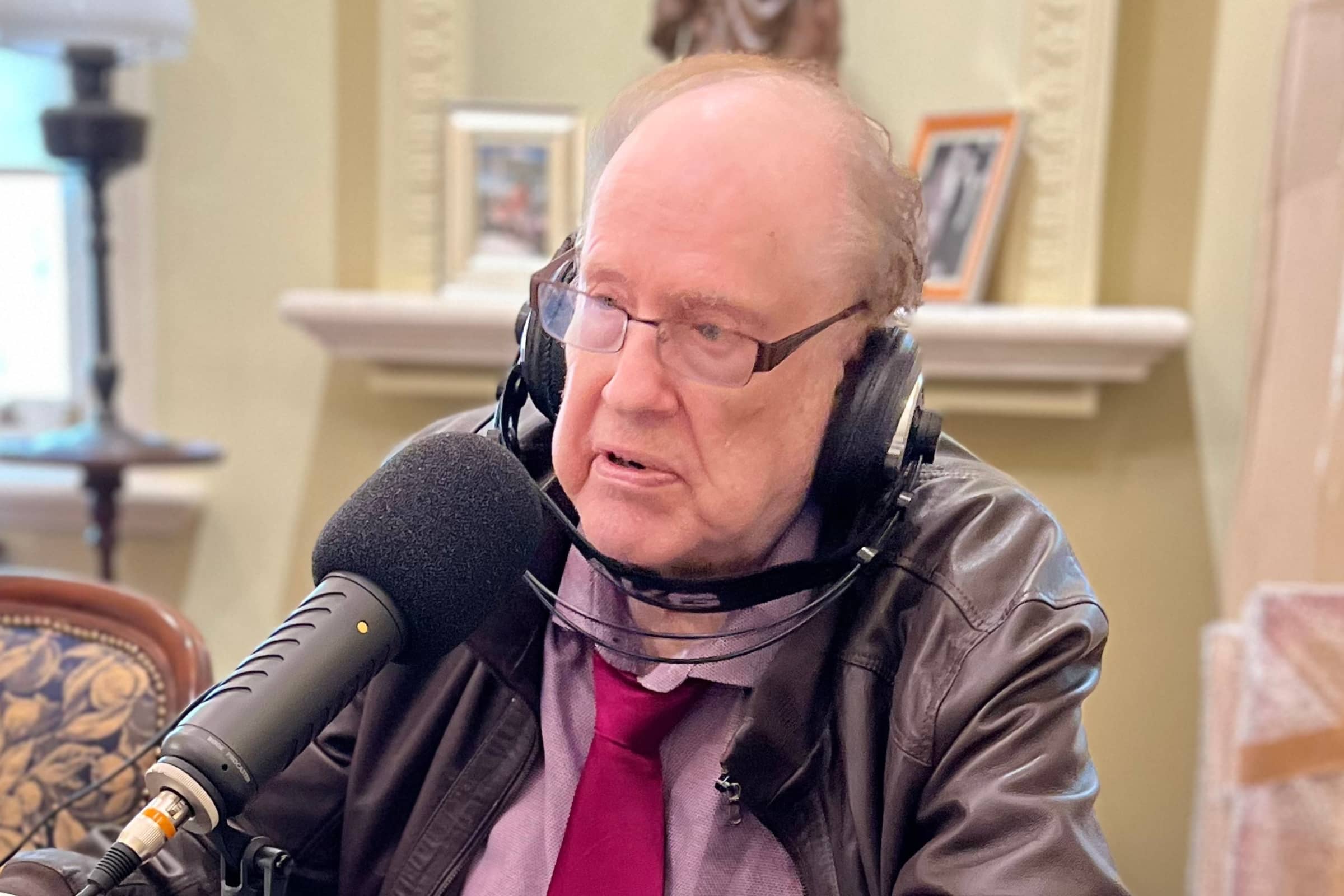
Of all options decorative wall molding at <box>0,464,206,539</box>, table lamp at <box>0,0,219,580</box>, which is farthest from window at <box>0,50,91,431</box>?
table lamp at <box>0,0,219,580</box>

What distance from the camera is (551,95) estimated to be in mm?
2496

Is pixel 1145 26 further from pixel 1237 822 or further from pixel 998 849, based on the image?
pixel 998 849

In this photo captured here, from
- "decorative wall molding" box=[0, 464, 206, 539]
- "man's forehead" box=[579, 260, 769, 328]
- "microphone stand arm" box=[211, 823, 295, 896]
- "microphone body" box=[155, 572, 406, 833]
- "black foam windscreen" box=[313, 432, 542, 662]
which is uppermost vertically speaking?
"man's forehead" box=[579, 260, 769, 328]

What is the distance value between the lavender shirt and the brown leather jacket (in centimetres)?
2

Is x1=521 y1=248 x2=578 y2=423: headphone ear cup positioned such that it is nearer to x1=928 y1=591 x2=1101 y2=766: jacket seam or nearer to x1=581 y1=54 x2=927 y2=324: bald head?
x1=581 y1=54 x2=927 y2=324: bald head

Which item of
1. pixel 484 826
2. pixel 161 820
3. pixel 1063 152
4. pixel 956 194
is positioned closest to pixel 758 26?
pixel 956 194

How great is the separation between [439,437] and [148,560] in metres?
2.00

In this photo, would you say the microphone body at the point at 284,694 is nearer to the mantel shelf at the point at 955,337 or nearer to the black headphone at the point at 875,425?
the black headphone at the point at 875,425

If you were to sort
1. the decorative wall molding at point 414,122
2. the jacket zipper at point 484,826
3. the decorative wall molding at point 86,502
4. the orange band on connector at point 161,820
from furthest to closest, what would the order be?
the decorative wall molding at point 86,502
the decorative wall molding at point 414,122
the jacket zipper at point 484,826
the orange band on connector at point 161,820

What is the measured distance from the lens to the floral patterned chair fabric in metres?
1.22

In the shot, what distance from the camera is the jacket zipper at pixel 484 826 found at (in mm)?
1022

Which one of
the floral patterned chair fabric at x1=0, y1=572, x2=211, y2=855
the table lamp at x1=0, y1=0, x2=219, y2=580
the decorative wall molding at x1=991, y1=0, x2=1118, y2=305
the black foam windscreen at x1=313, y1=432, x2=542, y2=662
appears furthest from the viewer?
the decorative wall molding at x1=991, y1=0, x2=1118, y2=305

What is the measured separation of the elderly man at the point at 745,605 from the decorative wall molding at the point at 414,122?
142 cm

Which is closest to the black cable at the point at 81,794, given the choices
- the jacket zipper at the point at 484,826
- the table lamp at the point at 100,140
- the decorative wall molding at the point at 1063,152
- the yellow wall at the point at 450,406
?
the jacket zipper at the point at 484,826
